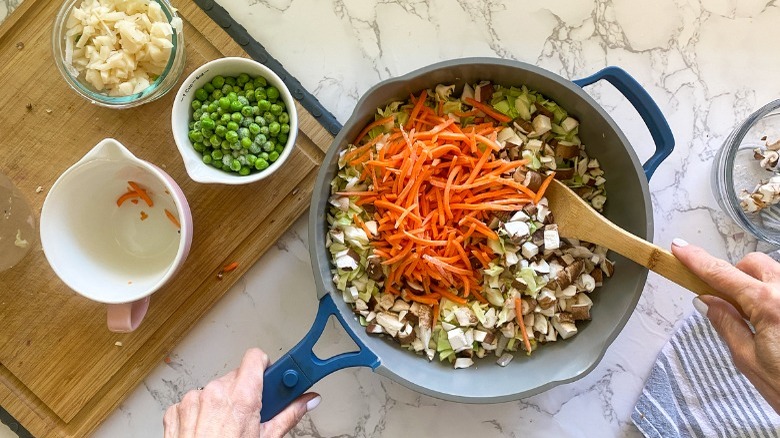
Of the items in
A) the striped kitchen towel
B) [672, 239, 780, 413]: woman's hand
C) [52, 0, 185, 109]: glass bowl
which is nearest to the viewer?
[672, 239, 780, 413]: woman's hand

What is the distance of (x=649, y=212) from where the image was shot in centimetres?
130

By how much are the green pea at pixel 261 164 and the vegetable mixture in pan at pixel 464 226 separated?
0.48ft

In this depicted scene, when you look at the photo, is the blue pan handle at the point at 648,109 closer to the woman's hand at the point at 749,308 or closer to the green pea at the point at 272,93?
the woman's hand at the point at 749,308

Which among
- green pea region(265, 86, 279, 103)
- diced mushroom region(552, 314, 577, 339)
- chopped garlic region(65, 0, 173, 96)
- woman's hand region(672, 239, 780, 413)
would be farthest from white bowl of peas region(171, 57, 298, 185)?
woman's hand region(672, 239, 780, 413)

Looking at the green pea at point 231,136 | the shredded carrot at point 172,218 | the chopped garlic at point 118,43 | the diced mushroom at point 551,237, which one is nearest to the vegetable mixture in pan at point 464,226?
the diced mushroom at point 551,237

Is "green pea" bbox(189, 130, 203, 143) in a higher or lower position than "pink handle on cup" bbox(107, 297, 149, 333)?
higher

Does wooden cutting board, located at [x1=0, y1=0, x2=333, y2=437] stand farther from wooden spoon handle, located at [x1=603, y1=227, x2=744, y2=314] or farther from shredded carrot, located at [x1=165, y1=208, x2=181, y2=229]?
wooden spoon handle, located at [x1=603, y1=227, x2=744, y2=314]

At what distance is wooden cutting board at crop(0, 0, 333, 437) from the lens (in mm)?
1461

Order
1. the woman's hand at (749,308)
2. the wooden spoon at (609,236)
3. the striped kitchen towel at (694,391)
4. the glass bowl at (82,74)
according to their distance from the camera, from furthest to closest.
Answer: the striped kitchen towel at (694,391) → the glass bowl at (82,74) → the wooden spoon at (609,236) → the woman's hand at (749,308)

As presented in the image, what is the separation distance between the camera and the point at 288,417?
127cm

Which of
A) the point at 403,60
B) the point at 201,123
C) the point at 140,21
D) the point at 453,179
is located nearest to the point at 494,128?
the point at 453,179

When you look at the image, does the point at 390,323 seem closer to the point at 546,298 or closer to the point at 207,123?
the point at 546,298

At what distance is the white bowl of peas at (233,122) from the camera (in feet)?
4.42

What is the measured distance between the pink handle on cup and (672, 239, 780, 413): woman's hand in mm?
1091
